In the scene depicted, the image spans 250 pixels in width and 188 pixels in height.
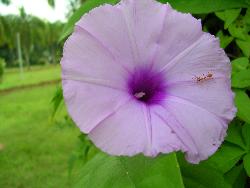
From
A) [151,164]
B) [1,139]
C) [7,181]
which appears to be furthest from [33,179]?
[151,164]

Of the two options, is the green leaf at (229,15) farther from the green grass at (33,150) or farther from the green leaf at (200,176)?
the green grass at (33,150)

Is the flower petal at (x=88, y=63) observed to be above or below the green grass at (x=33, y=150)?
above

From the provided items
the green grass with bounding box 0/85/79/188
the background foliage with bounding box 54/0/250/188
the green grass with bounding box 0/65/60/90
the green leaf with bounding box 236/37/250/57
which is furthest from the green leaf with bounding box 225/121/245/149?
the green grass with bounding box 0/65/60/90

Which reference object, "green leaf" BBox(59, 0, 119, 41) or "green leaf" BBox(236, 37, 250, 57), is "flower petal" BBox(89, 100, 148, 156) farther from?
"green leaf" BBox(236, 37, 250, 57)

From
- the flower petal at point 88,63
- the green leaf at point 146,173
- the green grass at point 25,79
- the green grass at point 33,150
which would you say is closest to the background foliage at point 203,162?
the green leaf at point 146,173

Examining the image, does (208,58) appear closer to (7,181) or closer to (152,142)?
(152,142)

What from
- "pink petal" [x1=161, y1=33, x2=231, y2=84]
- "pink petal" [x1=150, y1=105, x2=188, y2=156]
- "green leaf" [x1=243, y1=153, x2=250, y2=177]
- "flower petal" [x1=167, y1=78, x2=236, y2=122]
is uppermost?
"pink petal" [x1=161, y1=33, x2=231, y2=84]
